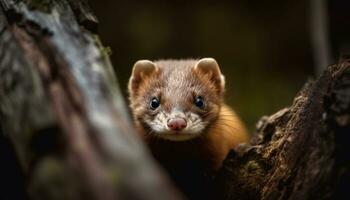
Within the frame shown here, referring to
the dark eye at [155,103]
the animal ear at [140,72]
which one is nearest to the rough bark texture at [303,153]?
the dark eye at [155,103]

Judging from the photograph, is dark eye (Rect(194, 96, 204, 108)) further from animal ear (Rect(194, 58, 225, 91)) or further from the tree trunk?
the tree trunk

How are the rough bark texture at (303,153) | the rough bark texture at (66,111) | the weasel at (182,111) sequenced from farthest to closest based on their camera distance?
the weasel at (182,111), the rough bark texture at (303,153), the rough bark texture at (66,111)

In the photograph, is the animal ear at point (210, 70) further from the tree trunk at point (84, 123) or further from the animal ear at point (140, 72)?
the tree trunk at point (84, 123)

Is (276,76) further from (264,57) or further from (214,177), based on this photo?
(214,177)

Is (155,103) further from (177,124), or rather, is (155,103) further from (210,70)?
(210,70)

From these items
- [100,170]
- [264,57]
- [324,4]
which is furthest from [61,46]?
[264,57]

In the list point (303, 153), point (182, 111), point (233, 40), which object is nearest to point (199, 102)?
point (182, 111)
